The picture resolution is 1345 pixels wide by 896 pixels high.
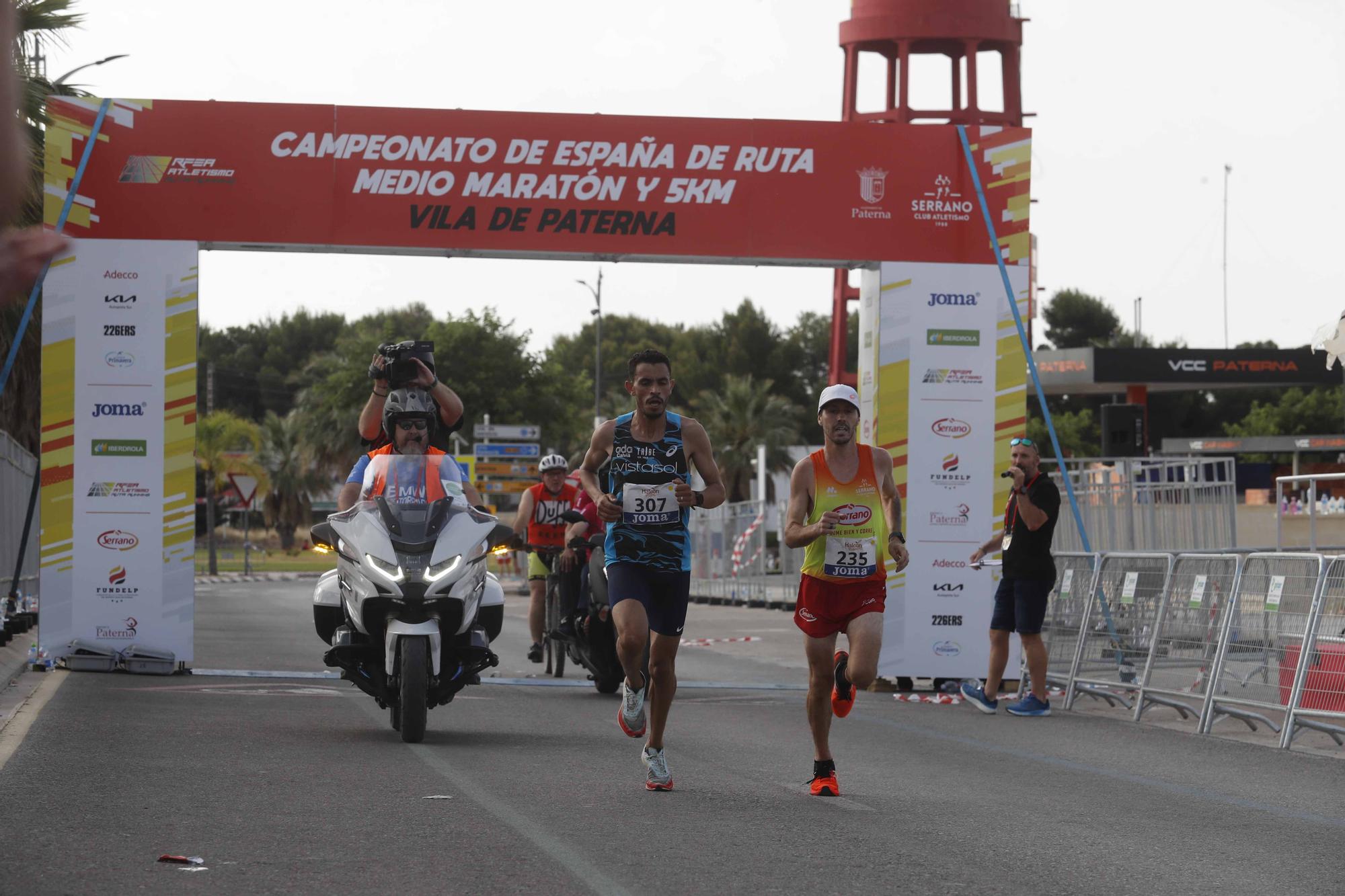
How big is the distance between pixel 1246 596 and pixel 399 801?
709 centimetres

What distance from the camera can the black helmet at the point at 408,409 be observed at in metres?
10.2

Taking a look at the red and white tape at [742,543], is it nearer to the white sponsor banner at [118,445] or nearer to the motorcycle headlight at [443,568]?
the white sponsor banner at [118,445]

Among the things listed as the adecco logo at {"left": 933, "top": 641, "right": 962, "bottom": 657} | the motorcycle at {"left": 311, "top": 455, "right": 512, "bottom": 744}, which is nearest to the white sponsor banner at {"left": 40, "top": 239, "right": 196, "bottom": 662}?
the motorcycle at {"left": 311, "top": 455, "right": 512, "bottom": 744}

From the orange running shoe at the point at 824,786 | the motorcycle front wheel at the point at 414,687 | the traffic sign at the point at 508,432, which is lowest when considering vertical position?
the orange running shoe at the point at 824,786

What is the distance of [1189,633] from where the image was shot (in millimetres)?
13117

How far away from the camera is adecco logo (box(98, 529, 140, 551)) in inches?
590

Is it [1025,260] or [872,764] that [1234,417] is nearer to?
[1025,260]

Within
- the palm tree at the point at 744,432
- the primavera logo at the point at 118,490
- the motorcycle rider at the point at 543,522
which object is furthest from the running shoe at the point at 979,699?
the palm tree at the point at 744,432

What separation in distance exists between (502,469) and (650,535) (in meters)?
45.8

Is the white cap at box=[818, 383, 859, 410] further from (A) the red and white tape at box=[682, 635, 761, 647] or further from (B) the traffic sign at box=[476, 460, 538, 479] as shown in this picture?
(B) the traffic sign at box=[476, 460, 538, 479]

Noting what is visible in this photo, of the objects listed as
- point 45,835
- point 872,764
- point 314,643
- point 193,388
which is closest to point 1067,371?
point 314,643

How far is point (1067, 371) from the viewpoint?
6050 cm

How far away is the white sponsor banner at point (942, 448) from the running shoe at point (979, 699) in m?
1.32

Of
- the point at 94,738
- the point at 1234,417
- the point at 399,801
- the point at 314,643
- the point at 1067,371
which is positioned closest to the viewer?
the point at 399,801
